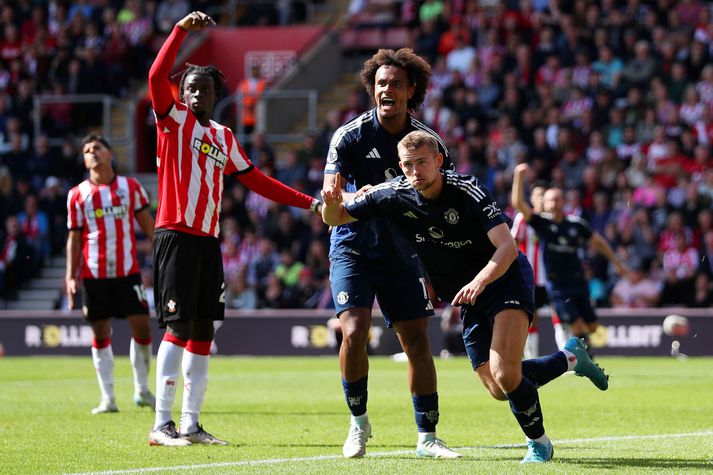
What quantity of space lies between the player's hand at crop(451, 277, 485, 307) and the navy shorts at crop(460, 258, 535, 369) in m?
0.48

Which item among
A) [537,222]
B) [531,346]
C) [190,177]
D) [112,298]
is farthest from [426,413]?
[531,346]

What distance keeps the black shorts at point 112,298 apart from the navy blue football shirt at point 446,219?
4772mm

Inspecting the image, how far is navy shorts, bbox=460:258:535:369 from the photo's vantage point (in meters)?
7.93

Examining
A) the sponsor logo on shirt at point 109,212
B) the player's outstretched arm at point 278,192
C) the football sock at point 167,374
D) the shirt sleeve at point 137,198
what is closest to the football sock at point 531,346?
the shirt sleeve at point 137,198

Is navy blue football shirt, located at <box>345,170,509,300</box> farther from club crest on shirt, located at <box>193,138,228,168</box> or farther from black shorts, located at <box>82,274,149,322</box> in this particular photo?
black shorts, located at <box>82,274,149,322</box>

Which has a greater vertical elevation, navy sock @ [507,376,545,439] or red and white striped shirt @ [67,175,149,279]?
red and white striped shirt @ [67,175,149,279]

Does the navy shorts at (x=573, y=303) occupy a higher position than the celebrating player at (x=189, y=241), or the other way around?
the celebrating player at (x=189, y=241)

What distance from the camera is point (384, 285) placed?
8.55 m

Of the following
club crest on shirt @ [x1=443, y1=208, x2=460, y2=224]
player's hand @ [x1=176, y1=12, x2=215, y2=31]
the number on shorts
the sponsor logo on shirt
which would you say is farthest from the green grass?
player's hand @ [x1=176, y1=12, x2=215, y2=31]

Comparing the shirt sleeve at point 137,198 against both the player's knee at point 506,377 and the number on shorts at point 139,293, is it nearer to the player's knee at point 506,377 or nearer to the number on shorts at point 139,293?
the number on shorts at point 139,293

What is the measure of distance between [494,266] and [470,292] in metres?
0.25

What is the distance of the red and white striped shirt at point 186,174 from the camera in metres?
9.24

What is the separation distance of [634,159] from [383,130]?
567 inches

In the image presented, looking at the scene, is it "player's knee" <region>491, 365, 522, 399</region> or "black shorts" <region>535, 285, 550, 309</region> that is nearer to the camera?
"player's knee" <region>491, 365, 522, 399</region>
